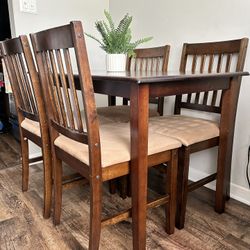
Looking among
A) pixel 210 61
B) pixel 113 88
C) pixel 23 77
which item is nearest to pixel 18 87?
pixel 23 77

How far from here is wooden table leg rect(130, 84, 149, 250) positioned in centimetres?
94

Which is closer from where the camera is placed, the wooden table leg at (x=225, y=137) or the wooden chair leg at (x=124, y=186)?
the wooden table leg at (x=225, y=137)

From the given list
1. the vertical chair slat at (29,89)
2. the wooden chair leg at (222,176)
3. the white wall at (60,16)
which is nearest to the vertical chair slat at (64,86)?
the vertical chair slat at (29,89)

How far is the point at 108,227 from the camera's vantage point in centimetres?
138

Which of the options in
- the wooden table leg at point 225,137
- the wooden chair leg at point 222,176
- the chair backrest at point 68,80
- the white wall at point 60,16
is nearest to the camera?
the chair backrest at point 68,80

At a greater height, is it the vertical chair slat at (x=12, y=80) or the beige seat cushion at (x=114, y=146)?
the vertical chair slat at (x=12, y=80)

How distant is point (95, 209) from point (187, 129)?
0.67 metres

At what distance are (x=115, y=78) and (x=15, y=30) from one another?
57.8 inches

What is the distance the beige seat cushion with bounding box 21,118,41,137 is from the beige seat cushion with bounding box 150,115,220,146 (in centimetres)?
67

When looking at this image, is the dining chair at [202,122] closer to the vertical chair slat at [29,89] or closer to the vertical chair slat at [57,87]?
the vertical chair slat at [57,87]

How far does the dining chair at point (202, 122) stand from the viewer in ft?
4.26

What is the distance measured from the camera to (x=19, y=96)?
154cm

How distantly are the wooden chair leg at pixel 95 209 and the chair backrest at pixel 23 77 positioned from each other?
20.5 inches

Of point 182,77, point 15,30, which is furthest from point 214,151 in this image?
point 15,30
